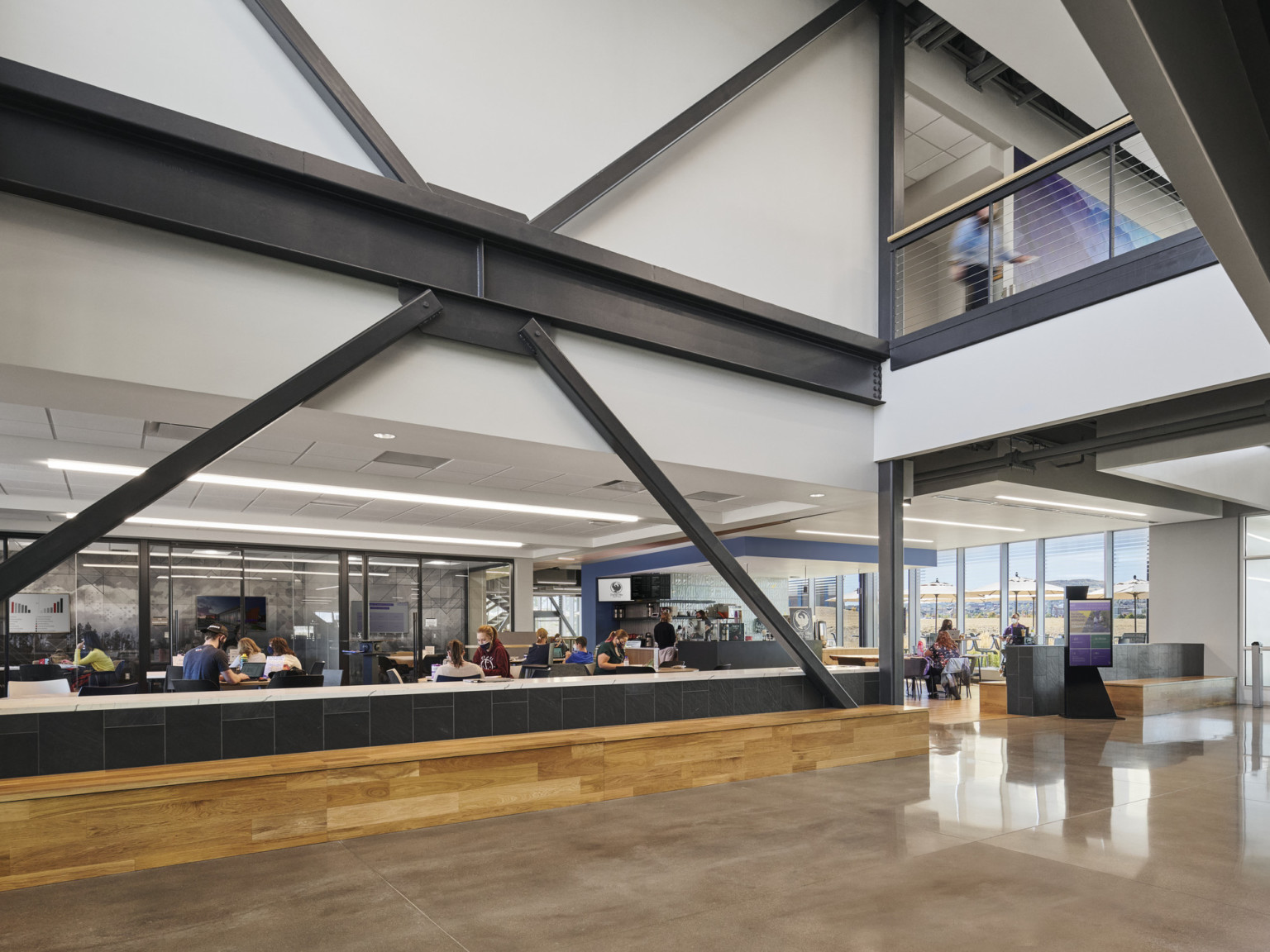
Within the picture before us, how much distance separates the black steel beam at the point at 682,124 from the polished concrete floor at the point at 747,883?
13.6 feet

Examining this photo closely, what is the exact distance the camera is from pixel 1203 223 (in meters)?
2.35

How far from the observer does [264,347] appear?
4.73 m

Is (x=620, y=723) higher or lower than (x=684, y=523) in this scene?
lower

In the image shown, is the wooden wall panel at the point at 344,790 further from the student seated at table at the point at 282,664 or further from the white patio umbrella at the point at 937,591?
the white patio umbrella at the point at 937,591

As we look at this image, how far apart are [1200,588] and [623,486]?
30.5 feet

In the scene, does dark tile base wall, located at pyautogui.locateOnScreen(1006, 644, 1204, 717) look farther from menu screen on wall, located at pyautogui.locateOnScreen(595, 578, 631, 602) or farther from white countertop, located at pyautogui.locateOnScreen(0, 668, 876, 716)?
menu screen on wall, located at pyautogui.locateOnScreen(595, 578, 631, 602)

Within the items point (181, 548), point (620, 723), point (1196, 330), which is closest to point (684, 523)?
point (620, 723)

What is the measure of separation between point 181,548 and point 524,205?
9.71 metres

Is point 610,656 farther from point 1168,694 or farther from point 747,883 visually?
point 1168,694

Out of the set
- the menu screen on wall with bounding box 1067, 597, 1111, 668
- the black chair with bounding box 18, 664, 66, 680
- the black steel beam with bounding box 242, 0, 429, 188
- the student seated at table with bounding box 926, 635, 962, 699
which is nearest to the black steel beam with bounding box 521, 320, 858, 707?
the black steel beam with bounding box 242, 0, 429, 188

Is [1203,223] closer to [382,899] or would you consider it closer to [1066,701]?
[382,899]

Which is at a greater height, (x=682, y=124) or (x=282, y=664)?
(x=682, y=124)

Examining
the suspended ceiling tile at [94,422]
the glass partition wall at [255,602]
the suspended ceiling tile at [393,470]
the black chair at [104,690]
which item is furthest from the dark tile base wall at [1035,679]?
the suspended ceiling tile at [94,422]

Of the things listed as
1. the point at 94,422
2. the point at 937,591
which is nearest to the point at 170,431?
the point at 94,422
